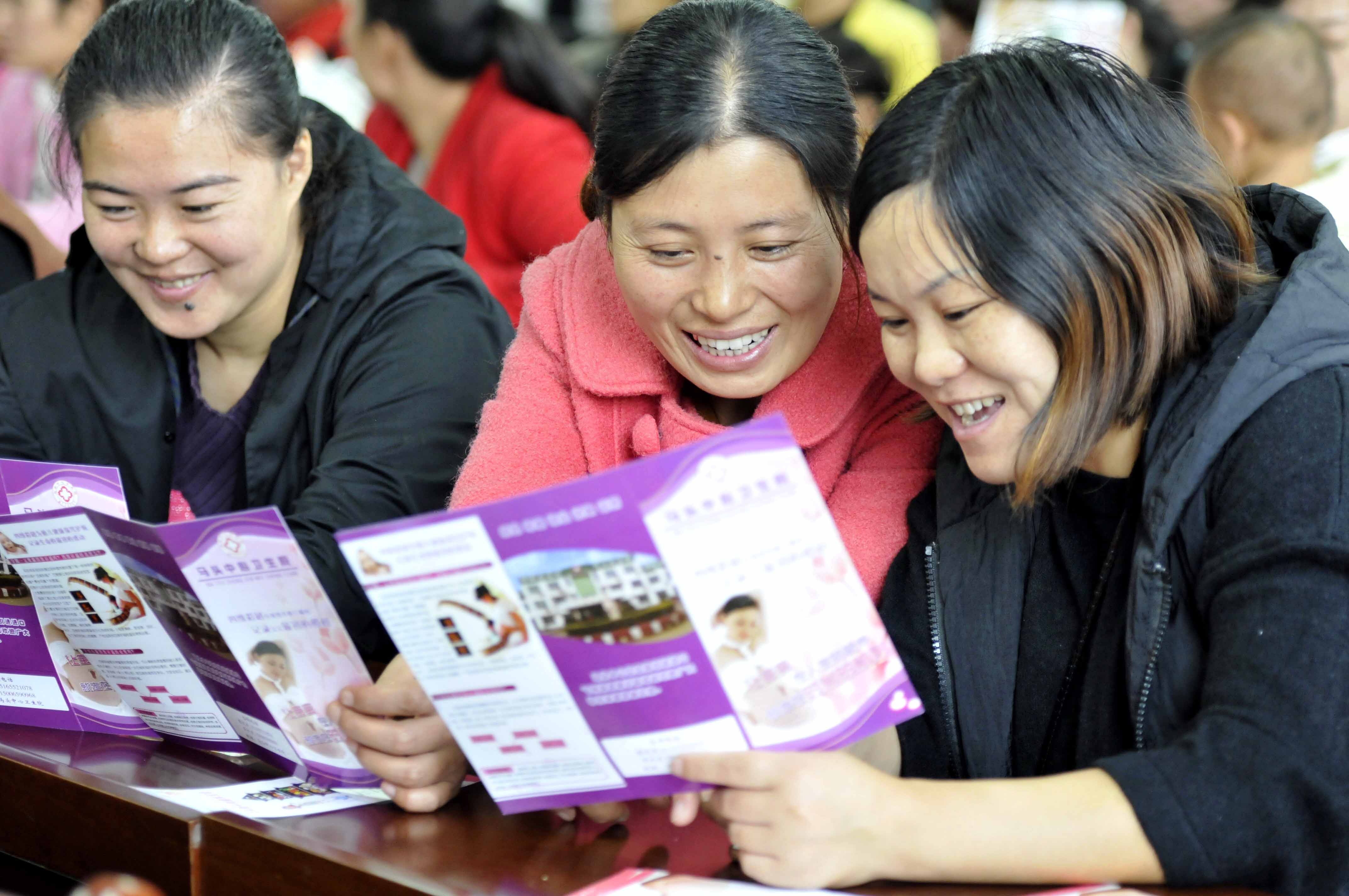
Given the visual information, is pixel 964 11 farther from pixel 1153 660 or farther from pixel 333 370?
pixel 1153 660

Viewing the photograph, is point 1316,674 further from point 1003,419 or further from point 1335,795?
point 1003,419

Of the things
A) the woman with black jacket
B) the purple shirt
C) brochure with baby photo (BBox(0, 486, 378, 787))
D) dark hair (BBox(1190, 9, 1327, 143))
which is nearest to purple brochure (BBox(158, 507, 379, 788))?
brochure with baby photo (BBox(0, 486, 378, 787))

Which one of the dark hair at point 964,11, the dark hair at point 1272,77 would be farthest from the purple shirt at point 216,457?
the dark hair at point 964,11

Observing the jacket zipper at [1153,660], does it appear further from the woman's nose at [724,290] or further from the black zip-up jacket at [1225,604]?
the woman's nose at [724,290]

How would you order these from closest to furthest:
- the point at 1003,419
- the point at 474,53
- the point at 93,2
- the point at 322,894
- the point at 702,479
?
the point at 702,479 < the point at 322,894 < the point at 1003,419 < the point at 474,53 < the point at 93,2

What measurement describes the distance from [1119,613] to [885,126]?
0.45 meters

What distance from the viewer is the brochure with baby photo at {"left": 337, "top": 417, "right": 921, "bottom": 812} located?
918 millimetres

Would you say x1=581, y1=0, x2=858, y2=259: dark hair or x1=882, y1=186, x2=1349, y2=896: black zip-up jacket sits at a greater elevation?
x1=581, y1=0, x2=858, y2=259: dark hair

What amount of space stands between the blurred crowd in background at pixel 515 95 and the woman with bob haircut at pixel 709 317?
104 cm

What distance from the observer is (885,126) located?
1.14m

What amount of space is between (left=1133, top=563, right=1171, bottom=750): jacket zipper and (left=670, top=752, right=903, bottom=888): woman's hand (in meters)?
0.25

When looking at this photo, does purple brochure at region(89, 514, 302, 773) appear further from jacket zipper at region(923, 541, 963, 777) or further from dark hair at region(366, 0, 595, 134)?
dark hair at region(366, 0, 595, 134)

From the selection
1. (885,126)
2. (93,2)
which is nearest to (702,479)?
(885,126)

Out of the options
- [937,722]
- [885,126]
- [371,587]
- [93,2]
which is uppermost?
[93,2]
